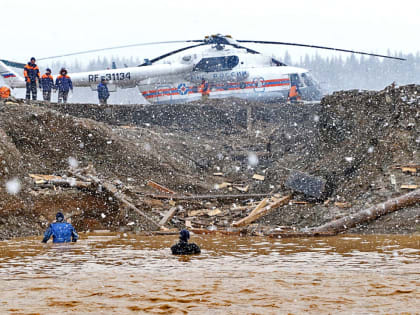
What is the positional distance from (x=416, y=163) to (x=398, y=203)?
228 centimetres

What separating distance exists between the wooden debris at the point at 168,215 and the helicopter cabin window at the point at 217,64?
539 inches

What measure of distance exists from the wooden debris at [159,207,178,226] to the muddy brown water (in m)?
3.28

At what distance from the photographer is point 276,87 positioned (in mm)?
29781

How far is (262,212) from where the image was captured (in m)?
16.4

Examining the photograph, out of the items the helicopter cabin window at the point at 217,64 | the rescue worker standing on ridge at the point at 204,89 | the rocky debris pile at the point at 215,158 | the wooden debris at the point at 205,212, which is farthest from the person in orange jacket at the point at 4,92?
the wooden debris at the point at 205,212

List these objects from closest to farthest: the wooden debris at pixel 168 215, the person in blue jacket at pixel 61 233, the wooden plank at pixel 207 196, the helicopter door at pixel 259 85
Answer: the person in blue jacket at pixel 61 233 < the wooden debris at pixel 168 215 < the wooden plank at pixel 207 196 < the helicopter door at pixel 259 85

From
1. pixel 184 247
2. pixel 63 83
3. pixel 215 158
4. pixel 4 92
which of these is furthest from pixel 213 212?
pixel 63 83

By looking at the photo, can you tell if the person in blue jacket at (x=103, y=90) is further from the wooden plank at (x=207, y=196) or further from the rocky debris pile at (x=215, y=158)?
the wooden plank at (x=207, y=196)

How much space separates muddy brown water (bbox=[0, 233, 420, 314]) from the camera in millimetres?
6133

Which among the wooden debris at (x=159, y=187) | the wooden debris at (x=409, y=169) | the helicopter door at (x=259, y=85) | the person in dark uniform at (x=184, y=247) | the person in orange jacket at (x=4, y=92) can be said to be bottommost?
the person in dark uniform at (x=184, y=247)

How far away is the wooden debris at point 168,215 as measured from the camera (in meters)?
16.0

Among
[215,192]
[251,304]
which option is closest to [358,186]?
[215,192]

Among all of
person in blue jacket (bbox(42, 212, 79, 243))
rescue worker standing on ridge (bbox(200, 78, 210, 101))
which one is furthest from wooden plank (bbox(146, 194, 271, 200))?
rescue worker standing on ridge (bbox(200, 78, 210, 101))

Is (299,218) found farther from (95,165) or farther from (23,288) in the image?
(23,288)
